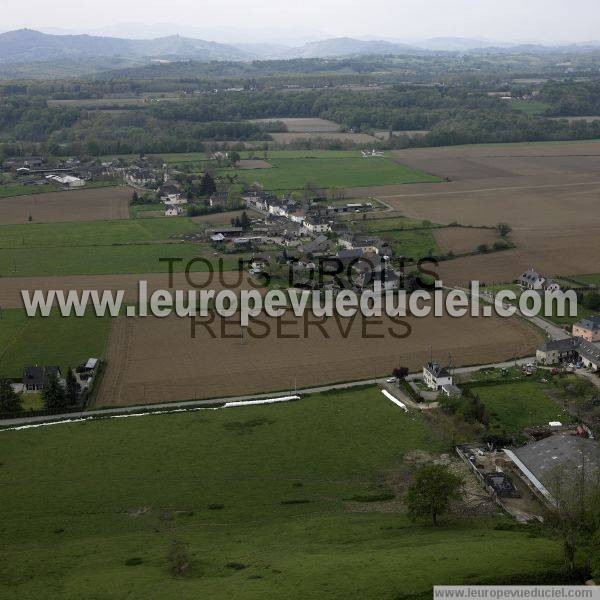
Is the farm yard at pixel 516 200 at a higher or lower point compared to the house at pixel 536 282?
higher

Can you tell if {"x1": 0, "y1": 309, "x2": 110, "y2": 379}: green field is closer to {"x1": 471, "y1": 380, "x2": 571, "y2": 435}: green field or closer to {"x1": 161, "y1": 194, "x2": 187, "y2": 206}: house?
{"x1": 471, "y1": 380, "x2": 571, "y2": 435}: green field

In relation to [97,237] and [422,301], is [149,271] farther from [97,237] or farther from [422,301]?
[422,301]

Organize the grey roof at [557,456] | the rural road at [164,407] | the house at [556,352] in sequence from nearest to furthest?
the grey roof at [557,456], the rural road at [164,407], the house at [556,352]

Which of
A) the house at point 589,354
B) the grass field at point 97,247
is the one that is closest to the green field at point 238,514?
the house at point 589,354

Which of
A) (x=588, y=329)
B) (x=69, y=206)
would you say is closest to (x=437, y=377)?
(x=588, y=329)

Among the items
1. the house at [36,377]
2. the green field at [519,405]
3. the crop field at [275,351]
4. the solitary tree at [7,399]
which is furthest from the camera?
the crop field at [275,351]

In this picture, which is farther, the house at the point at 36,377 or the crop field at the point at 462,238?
the crop field at the point at 462,238

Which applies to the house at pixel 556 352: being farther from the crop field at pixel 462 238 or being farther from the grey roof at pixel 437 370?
the crop field at pixel 462 238
